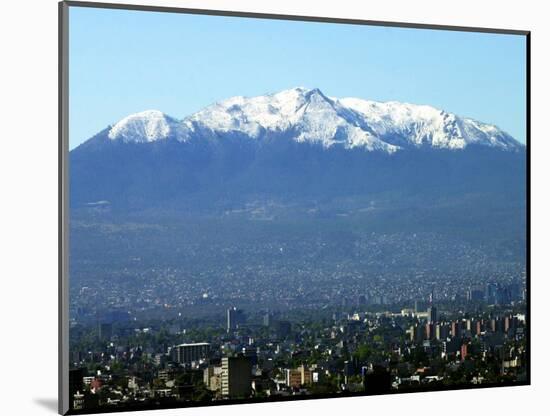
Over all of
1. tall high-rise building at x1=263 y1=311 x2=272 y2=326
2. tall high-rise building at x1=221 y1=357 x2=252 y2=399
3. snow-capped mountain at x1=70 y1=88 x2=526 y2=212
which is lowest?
tall high-rise building at x1=221 y1=357 x2=252 y2=399

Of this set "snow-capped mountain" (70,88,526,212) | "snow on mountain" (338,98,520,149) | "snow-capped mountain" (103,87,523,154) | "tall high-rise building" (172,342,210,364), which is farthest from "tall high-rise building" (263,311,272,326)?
"snow on mountain" (338,98,520,149)

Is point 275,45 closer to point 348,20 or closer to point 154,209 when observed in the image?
point 348,20

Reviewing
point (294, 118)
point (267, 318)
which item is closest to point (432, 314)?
point (267, 318)

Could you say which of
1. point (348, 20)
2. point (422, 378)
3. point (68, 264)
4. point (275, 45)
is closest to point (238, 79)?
point (275, 45)

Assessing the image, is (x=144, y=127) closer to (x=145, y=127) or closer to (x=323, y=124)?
(x=145, y=127)

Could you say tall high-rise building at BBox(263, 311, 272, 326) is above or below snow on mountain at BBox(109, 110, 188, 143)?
below

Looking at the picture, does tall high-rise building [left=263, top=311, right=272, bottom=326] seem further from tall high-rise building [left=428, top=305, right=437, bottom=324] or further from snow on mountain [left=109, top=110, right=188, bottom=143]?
snow on mountain [left=109, top=110, right=188, bottom=143]

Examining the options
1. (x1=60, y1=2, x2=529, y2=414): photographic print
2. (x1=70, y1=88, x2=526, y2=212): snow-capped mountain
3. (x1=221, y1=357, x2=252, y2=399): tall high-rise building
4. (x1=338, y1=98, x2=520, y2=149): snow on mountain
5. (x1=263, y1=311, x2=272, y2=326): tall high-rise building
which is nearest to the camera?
(x1=60, y1=2, x2=529, y2=414): photographic print
